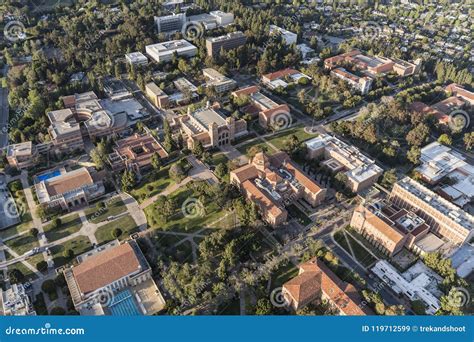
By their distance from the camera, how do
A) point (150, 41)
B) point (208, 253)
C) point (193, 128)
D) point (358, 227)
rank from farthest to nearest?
point (150, 41)
point (193, 128)
point (358, 227)
point (208, 253)

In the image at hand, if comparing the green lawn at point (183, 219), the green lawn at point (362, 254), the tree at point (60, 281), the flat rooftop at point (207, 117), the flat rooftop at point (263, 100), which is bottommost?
the green lawn at point (362, 254)

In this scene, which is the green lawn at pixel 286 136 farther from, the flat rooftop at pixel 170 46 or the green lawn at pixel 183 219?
the flat rooftop at pixel 170 46

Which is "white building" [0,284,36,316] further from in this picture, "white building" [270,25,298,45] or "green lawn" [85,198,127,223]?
"white building" [270,25,298,45]

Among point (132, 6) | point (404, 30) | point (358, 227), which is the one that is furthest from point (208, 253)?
point (404, 30)

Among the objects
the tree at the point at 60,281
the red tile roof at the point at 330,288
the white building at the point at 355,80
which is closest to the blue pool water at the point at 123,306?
the tree at the point at 60,281

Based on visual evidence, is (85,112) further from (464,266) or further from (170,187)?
(464,266)

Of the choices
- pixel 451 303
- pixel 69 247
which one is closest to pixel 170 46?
pixel 69 247
